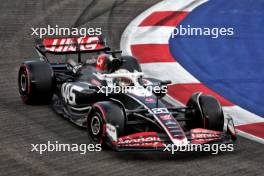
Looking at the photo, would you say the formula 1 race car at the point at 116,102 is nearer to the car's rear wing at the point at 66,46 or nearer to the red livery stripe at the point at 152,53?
the car's rear wing at the point at 66,46

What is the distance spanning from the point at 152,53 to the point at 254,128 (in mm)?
4875

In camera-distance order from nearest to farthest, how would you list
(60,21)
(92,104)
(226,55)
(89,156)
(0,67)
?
(89,156), (92,104), (0,67), (226,55), (60,21)

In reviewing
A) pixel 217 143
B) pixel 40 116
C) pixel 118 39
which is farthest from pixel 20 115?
pixel 118 39

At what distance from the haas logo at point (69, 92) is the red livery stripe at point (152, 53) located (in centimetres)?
363

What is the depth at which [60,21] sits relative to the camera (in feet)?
61.6

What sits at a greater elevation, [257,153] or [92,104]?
[92,104]

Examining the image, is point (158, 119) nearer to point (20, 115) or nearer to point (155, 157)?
point (155, 157)

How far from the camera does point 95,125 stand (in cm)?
1096

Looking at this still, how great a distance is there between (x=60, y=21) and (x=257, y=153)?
9283 millimetres

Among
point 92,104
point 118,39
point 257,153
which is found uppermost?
point 118,39

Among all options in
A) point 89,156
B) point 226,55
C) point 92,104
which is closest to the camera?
point 89,156

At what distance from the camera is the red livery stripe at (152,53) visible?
16.1 metres
